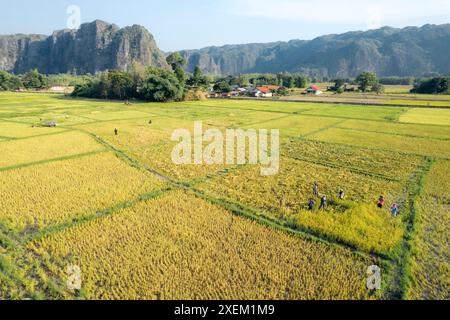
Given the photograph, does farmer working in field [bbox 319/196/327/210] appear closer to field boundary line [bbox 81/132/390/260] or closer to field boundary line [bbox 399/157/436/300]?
field boundary line [bbox 81/132/390/260]

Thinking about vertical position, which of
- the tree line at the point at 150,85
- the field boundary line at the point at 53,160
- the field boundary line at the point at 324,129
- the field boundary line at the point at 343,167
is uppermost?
the tree line at the point at 150,85

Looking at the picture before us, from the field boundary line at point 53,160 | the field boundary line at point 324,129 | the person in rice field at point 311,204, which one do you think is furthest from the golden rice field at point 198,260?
the field boundary line at point 324,129

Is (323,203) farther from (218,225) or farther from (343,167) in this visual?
(343,167)

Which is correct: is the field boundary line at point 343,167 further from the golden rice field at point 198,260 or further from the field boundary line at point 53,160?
the field boundary line at point 53,160

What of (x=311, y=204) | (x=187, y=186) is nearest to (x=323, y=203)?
(x=311, y=204)

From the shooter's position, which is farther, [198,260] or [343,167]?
[343,167]

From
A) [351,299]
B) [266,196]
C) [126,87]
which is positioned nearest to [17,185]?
[266,196]

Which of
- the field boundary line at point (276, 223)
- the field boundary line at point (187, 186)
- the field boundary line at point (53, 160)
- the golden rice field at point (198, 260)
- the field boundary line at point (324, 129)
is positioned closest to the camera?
the golden rice field at point (198, 260)
